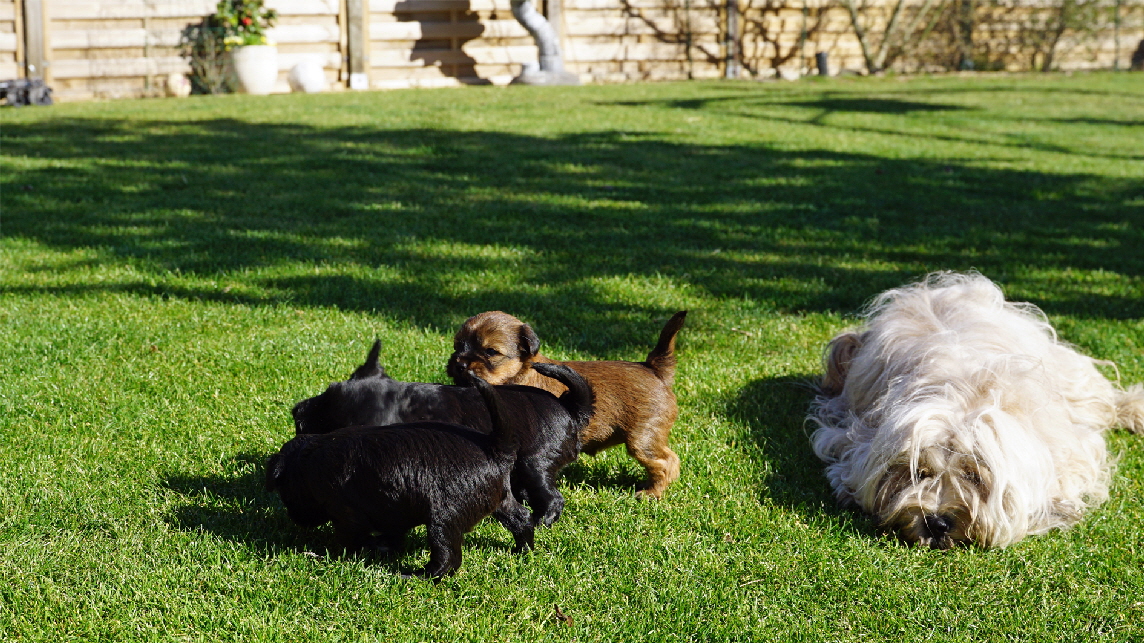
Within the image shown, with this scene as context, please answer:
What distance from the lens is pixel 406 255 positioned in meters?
7.13

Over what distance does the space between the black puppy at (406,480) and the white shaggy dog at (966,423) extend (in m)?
1.47

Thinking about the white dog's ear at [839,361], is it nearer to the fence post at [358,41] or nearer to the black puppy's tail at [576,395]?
the black puppy's tail at [576,395]

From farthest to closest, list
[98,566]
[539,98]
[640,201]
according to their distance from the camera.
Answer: [539,98] < [640,201] < [98,566]

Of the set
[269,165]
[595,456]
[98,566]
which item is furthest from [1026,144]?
[98,566]

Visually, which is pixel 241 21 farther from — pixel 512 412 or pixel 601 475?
pixel 512 412

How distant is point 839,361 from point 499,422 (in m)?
2.44

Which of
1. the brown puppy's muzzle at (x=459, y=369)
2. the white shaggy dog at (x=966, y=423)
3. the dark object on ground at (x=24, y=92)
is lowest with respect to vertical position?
the white shaggy dog at (x=966, y=423)

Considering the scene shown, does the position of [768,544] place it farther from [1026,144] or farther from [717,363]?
[1026,144]

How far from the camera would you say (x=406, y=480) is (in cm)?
316

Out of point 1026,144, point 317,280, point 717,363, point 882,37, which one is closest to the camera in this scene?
point 717,363

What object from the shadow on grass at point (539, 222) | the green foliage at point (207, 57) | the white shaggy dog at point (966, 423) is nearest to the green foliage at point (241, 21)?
the green foliage at point (207, 57)

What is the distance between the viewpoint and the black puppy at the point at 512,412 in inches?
140

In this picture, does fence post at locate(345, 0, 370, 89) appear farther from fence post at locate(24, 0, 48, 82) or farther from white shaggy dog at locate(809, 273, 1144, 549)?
white shaggy dog at locate(809, 273, 1144, 549)

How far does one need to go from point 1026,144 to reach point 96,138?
11.3 m
